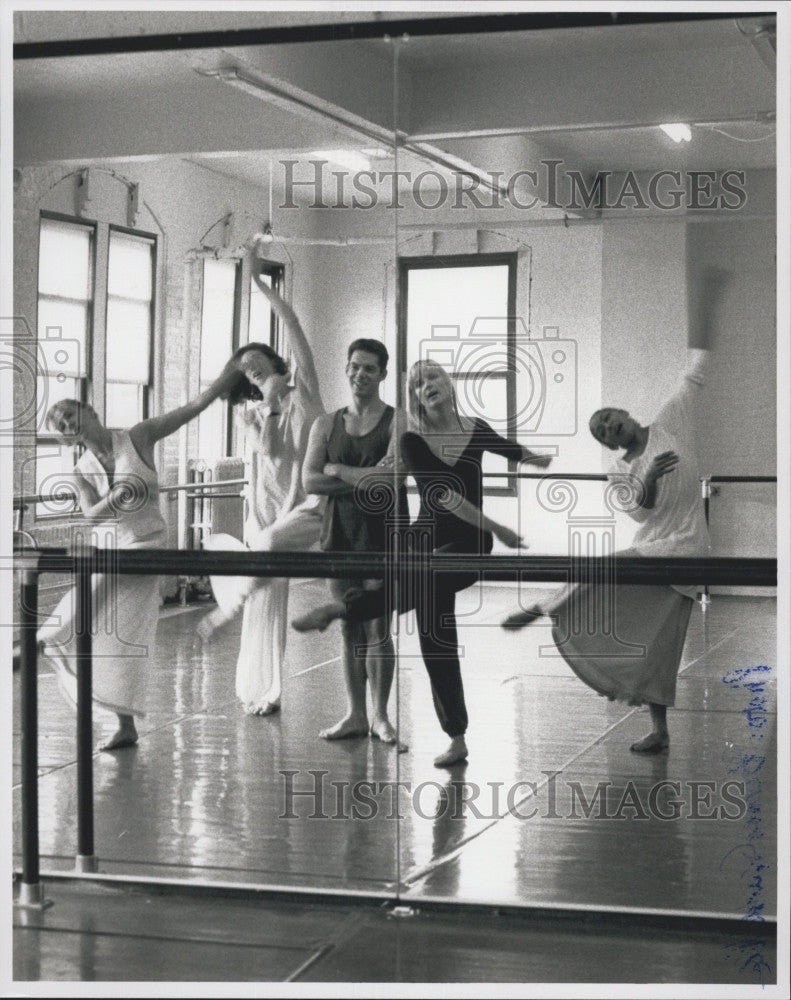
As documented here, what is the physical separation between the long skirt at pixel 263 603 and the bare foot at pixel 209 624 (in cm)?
3

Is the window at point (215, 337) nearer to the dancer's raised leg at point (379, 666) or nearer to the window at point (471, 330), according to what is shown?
the window at point (471, 330)

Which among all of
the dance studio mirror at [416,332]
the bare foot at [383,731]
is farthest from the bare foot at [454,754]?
the bare foot at [383,731]

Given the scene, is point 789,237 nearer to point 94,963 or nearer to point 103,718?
point 94,963

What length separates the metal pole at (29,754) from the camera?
300 cm

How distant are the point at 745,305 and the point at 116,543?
1889 mm

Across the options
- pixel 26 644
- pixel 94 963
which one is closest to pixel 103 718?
pixel 26 644

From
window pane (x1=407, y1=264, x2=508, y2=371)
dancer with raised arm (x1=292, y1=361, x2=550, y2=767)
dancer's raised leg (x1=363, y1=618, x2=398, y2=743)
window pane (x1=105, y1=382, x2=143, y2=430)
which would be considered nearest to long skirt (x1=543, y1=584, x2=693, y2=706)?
dancer with raised arm (x1=292, y1=361, x2=550, y2=767)

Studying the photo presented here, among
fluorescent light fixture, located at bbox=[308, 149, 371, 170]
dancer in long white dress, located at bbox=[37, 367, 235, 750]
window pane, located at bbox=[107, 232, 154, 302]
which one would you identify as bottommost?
dancer in long white dress, located at bbox=[37, 367, 235, 750]

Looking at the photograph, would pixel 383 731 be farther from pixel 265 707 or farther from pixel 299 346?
pixel 299 346

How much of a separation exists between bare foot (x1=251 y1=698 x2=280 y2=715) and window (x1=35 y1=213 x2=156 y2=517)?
0.77 metres

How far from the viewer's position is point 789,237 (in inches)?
98.8

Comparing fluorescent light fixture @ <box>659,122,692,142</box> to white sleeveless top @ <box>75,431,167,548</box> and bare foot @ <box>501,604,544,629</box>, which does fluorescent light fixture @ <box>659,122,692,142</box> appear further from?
white sleeveless top @ <box>75,431,167,548</box>

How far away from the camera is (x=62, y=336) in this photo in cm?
411

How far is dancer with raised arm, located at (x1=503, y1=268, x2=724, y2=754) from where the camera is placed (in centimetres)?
395
